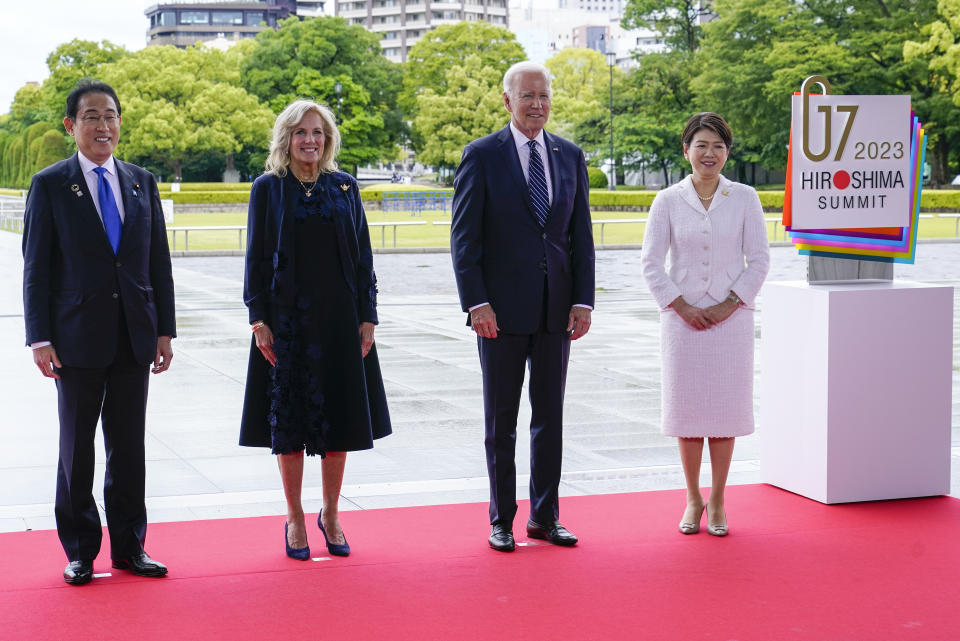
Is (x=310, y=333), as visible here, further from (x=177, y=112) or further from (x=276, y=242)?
(x=177, y=112)

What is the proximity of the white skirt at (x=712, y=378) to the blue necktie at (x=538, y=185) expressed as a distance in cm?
79

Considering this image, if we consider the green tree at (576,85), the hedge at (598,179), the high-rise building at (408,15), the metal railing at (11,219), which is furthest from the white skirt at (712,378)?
the high-rise building at (408,15)

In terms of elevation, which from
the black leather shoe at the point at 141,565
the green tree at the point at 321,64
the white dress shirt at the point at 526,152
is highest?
the green tree at the point at 321,64

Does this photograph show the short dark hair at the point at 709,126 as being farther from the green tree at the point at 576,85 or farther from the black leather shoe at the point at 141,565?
the green tree at the point at 576,85

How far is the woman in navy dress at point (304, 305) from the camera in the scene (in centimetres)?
475

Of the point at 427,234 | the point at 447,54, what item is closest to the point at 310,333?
the point at 427,234

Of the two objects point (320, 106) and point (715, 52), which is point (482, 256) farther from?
point (715, 52)

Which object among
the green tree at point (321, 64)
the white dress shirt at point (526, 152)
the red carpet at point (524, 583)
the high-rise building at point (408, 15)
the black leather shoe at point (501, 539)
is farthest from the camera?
the high-rise building at point (408, 15)

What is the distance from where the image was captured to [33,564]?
15.6ft

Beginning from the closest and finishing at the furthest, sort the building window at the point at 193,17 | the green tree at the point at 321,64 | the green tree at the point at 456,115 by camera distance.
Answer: the green tree at the point at 456,115 < the green tree at the point at 321,64 < the building window at the point at 193,17

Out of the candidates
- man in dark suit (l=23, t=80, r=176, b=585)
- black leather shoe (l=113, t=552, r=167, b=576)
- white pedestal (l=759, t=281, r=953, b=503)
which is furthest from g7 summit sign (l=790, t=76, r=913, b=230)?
black leather shoe (l=113, t=552, r=167, b=576)

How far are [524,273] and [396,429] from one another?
330 cm

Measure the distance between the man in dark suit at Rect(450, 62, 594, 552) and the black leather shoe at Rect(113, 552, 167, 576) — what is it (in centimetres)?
134

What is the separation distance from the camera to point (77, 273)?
447 centimetres
